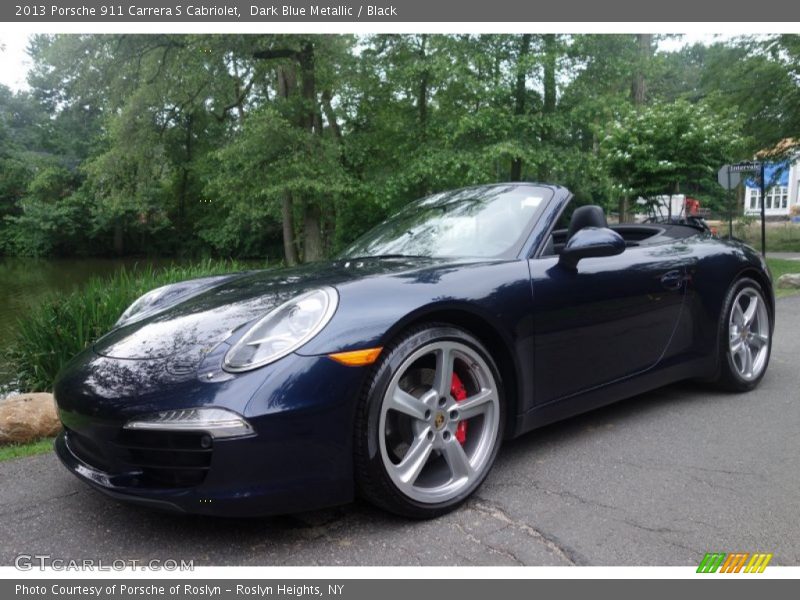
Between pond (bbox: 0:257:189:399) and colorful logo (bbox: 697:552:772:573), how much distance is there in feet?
18.4

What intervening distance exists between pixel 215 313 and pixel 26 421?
193 centimetres

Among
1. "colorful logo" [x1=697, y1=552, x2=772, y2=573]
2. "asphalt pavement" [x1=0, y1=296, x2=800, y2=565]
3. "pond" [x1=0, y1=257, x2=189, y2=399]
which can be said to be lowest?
"pond" [x1=0, y1=257, x2=189, y2=399]

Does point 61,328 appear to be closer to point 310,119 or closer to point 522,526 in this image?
point 522,526

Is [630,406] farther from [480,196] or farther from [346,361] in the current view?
[346,361]

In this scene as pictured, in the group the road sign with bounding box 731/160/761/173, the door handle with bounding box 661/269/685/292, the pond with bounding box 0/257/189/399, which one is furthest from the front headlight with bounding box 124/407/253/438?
the road sign with bounding box 731/160/761/173

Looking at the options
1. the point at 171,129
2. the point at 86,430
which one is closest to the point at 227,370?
the point at 86,430

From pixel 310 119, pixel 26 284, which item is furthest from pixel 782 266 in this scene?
pixel 26 284

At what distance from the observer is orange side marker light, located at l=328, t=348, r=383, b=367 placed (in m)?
2.18

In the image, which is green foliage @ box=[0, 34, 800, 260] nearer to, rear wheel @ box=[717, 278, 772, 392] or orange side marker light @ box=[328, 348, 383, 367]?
rear wheel @ box=[717, 278, 772, 392]

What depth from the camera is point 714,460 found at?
3.00 meters

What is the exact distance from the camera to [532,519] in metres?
2.41

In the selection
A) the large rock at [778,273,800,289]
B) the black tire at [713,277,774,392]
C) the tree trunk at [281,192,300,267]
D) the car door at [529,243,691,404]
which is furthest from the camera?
the tree trunk at [281,192,300,267]

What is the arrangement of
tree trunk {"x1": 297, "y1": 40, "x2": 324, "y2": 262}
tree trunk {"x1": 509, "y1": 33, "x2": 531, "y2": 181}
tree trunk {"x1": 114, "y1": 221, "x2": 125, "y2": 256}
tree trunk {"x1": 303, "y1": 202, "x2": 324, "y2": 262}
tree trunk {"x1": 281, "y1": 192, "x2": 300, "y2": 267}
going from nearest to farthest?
1. tree trunk {"x1": 509, "y1": 33, "x2": 531, "y2": 181}
2. tree trunk {"x1": 297, "y1": 40, "x2": 324, "y2": 262}
3. tree trunk {"x1": 303, "y1": 202, "x2": 324, "y2": 262}
4. tree trunk {"x1": 281, "y1": 192, "x2": 300, "y2": 267}
5. tree trunk {"x1": 114, "y1": 221, "x2": 125, "y2": 256}

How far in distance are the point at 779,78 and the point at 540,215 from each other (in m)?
20.5
